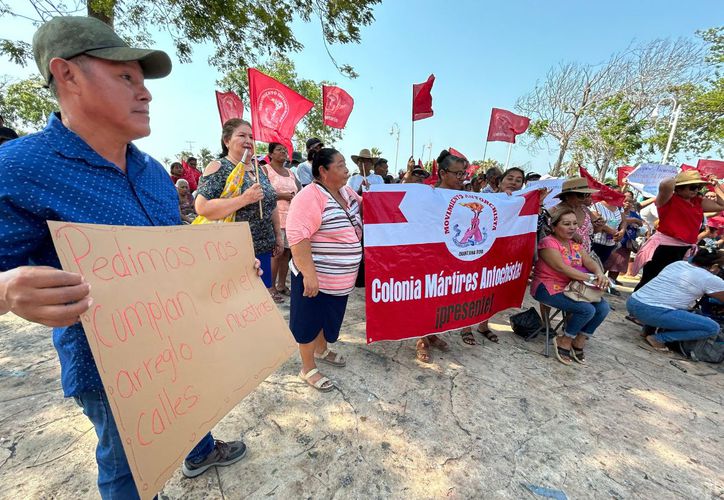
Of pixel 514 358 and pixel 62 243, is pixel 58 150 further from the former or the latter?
pixel 514 358

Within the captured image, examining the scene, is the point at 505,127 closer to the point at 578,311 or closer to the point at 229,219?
the point at 578,311

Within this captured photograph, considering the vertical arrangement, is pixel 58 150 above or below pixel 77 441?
above

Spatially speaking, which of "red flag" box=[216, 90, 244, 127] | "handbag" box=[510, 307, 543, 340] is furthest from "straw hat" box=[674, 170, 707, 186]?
"red flag" box=[216, 90, 244, 127]

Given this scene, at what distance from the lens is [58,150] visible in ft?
3.09

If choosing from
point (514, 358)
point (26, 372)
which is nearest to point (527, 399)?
point (514, 358)

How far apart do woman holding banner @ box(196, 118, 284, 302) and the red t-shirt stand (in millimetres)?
5149

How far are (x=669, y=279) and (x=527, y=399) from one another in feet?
8.24

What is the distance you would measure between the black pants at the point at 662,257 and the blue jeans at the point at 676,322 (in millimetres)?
1140

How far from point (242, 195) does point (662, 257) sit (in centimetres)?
562

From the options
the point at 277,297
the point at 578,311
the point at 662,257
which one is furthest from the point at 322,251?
the point at 662,257

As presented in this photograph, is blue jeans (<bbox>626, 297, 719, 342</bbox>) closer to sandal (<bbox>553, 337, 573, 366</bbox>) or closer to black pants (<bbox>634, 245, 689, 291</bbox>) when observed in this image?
black pants (<bbox>634, 245, 689, 291</bbox>)

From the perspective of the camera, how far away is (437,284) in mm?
2975

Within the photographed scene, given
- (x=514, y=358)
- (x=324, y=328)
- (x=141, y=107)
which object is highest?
(x=141, y=107)

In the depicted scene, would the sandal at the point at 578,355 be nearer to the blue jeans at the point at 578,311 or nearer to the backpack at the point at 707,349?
the blue jeans at the point at 578,311
